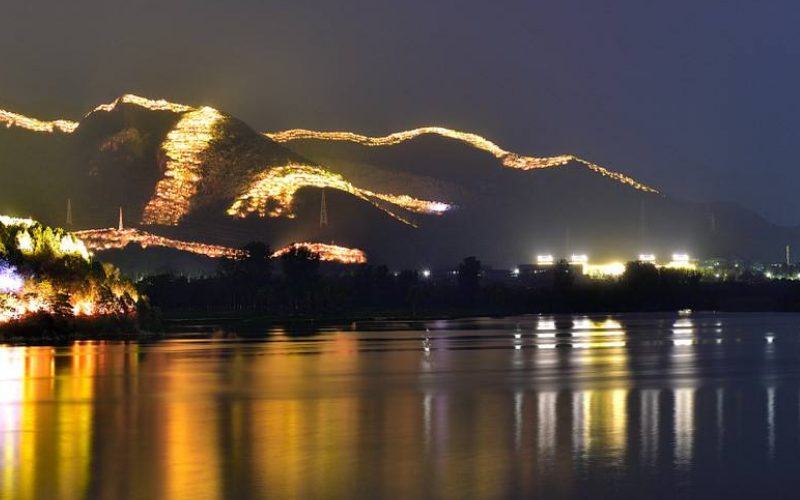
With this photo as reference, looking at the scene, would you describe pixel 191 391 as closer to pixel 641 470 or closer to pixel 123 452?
pixel 123 452

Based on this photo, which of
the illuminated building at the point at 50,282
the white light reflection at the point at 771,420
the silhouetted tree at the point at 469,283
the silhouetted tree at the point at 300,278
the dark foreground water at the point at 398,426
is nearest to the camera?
the dark foreground water at the point at 398,426

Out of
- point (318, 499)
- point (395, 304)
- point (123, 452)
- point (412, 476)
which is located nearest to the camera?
point (318, 499)

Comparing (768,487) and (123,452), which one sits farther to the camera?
(123,452)

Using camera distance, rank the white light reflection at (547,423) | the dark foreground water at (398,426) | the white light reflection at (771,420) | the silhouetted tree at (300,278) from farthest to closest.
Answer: the silhouetted tree at (300,278) → the white light reflection at (771,420) → the white light reflection at (547,423) → the dark foreground water at (398,426)

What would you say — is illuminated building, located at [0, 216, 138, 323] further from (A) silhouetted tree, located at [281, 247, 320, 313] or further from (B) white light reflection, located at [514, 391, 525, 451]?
(B) white light reflection, located at [514, 391, 525, 451]

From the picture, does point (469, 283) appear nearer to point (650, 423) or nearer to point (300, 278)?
point (300, 278)

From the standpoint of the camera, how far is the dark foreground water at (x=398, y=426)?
89.9ft

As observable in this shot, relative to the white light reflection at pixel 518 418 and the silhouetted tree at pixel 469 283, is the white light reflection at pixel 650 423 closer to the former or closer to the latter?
the white light reflection at pixel 518 418

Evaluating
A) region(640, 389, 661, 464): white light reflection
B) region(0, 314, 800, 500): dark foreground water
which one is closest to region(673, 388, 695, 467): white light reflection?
region(0, 314, 800, 500): dark foreground water

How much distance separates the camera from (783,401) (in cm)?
4416

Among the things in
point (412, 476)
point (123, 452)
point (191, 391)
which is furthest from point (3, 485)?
point (191, 391)

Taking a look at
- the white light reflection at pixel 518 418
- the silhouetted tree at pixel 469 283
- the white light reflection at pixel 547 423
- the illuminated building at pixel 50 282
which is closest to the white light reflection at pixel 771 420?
the white light reflection at pixel 547 423

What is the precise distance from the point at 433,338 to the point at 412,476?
2593 inches

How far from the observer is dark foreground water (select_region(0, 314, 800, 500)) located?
89.9ft
